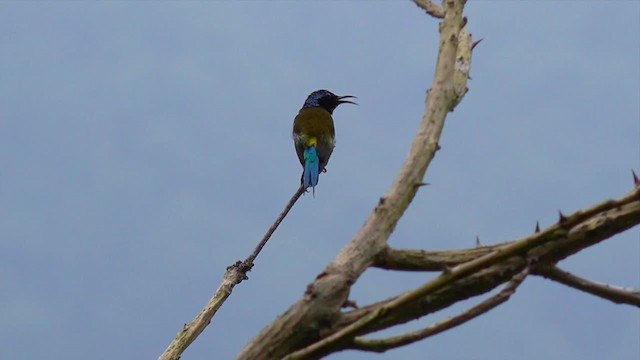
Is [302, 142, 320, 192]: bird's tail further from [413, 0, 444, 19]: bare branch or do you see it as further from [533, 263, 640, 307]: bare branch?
[533, 263, 640, 307]: bare branch

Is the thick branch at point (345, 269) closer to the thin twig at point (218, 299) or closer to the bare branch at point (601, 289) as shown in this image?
the bare branch at point (601, 289)

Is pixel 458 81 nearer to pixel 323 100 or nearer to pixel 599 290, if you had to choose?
pixel 599 290

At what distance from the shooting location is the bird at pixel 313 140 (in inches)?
294

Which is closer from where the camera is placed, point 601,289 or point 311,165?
point 601,289

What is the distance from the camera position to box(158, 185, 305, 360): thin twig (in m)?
4.59

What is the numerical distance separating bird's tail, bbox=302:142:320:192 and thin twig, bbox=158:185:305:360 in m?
2.04

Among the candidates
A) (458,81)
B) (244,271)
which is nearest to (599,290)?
(458,81)

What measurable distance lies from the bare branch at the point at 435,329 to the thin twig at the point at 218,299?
2.12m

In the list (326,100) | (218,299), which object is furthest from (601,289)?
(326,100)

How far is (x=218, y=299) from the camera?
484cm

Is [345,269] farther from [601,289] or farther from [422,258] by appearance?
[601,289]

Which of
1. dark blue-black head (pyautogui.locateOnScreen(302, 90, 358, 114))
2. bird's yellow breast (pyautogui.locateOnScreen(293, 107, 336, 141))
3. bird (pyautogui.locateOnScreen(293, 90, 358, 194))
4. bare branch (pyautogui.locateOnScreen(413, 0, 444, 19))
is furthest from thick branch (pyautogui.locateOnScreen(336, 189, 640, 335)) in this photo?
dark blue-black head (pyautogui.locateOnScreen(302, 90, 358, 114))

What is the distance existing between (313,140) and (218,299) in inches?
119

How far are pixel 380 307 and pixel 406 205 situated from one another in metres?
0.36
